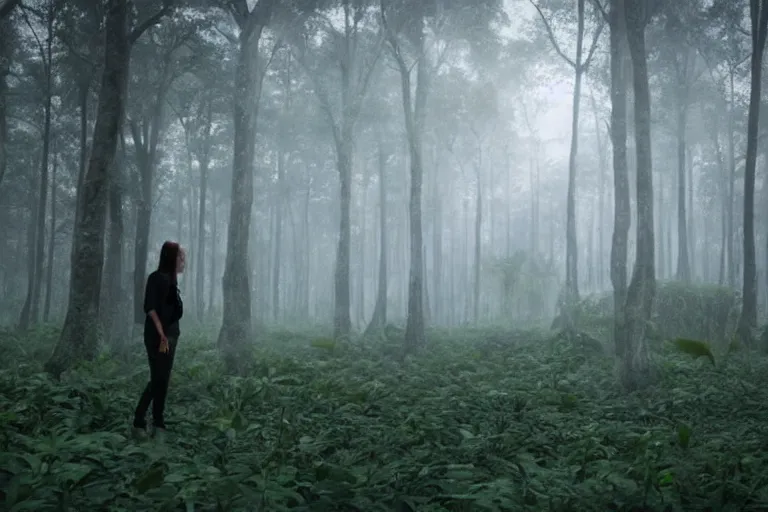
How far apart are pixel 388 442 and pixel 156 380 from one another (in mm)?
2318

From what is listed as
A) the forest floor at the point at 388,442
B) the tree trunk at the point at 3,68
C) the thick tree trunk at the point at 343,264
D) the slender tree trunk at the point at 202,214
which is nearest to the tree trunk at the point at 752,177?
the forest floor at the point at 388,442

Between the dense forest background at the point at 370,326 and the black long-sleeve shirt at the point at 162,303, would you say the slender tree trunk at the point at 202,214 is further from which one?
the black long-sleeve shirt at the point at 162,303

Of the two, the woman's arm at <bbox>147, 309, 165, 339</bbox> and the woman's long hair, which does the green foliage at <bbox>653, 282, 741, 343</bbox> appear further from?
the woman's arm at <bbox>147, 309, 165, 339</bbox>

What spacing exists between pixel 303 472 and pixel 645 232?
24.6ft

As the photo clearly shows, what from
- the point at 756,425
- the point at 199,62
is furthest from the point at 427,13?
the point at 756,425

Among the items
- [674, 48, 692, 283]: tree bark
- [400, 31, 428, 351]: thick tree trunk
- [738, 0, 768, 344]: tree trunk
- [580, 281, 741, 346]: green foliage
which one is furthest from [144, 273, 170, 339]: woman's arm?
[674, 48, 692, 283]: tree bark

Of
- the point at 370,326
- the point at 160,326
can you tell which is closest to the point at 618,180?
the point at 370,326

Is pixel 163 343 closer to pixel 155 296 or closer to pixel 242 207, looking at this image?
pixel 155 296

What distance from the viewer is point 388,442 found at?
530 centimetres

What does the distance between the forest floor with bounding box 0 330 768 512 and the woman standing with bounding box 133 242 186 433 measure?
0.36m

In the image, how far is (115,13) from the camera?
33.8 ft

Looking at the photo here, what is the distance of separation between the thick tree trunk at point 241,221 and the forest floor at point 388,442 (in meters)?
1.35

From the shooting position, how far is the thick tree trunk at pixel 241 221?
11023mm

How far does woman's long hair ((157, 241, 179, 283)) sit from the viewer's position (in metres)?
5.26
